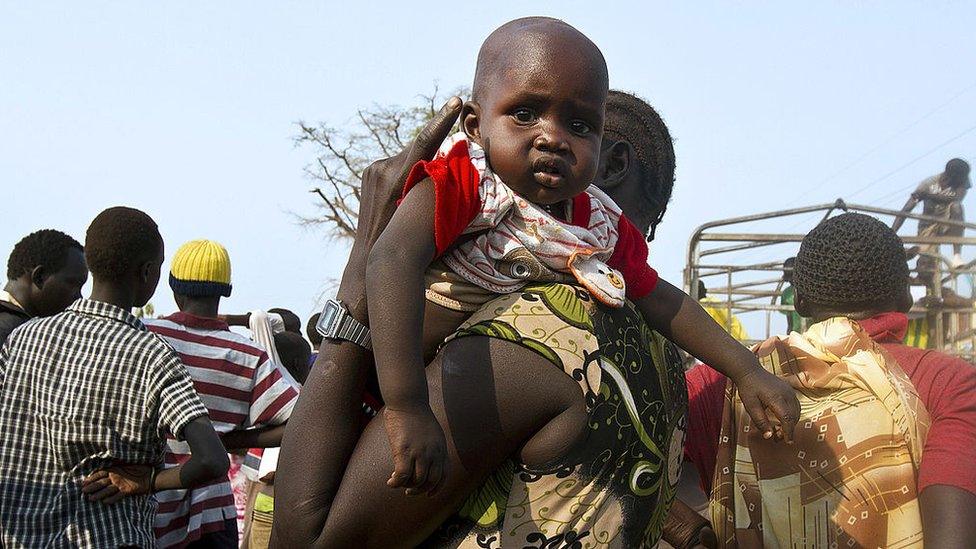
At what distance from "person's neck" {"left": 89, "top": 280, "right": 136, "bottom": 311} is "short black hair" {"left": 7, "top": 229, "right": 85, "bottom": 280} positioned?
1.38 metres

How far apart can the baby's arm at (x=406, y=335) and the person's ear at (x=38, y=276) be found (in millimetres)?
3339

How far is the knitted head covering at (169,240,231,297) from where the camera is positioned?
15.1 feet

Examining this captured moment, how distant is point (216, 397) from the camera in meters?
4.17

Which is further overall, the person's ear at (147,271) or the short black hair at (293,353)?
the short black hair at (293,353)

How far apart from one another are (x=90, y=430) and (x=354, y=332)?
67.1 inches

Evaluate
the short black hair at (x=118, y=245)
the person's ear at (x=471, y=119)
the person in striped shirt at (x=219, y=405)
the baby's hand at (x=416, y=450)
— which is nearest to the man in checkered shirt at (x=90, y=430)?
the short black hair at (x=118, y=245)

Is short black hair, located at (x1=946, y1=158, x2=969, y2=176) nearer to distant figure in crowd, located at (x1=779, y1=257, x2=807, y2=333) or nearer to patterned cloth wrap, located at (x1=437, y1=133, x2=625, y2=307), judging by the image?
distant figure in crowd, located at (x1=779, y1=257, x2=807, y2=333)

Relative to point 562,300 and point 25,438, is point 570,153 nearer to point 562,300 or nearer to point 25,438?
point 562,300

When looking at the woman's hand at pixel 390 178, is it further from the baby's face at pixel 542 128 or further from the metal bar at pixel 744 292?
the metal bar at pixel 744 292

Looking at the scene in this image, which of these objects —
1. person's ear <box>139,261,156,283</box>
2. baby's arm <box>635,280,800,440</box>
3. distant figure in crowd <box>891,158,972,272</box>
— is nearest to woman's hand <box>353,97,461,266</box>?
baby's arm <box>635,280,800,440</box>

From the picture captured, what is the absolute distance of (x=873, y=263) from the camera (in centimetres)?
282

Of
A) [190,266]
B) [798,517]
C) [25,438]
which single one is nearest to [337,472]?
[798,517]

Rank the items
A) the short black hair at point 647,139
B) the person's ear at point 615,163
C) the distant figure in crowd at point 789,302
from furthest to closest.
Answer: the distant figure in crowd at point 789,302
the short black hair at point 647,139
the person's ear at point 615,163

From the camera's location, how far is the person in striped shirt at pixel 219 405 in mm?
4094
